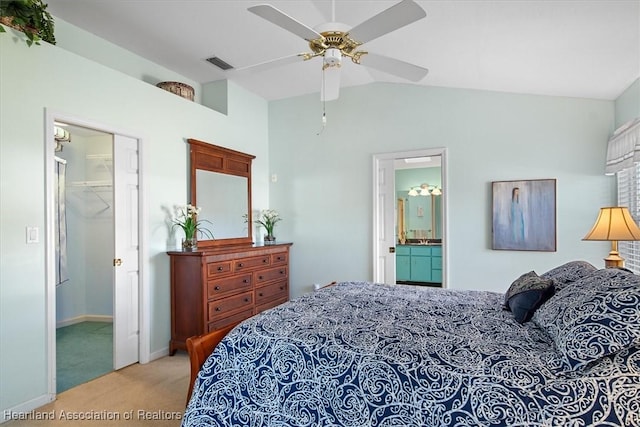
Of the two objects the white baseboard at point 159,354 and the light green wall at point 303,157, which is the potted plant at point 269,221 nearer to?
the light green wall at point 303,157

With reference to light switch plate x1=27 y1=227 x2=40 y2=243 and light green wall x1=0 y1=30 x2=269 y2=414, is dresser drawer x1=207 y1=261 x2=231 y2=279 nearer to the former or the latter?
light green wall x1=0 y1=30 x2=269 y2=414

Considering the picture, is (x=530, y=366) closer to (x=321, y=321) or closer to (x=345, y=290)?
(x=321, y=321)

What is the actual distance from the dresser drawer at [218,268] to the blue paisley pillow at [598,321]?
285 centimetres

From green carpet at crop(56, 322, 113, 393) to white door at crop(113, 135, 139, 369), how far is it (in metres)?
0.24

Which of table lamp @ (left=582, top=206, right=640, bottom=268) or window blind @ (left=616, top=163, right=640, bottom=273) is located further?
window blind @ (left=616, top=163, right=640, bottom=273)

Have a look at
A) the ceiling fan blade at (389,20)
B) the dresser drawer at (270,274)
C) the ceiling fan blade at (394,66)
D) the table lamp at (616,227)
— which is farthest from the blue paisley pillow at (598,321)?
the dresser drawer at (270,274)

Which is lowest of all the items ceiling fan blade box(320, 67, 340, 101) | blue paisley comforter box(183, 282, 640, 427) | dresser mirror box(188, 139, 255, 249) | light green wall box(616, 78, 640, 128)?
blue paisley comforter box(183, 282, 640, 427)

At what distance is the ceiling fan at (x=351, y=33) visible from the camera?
6.29 feet

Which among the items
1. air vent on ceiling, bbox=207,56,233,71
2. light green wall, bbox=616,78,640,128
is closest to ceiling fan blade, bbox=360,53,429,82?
light green wall, bbox=616,78,640,128

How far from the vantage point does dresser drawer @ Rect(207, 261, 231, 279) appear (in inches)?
143

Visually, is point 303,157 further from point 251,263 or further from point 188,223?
point 188,223

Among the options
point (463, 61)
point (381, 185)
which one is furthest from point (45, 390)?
point (463, 61)

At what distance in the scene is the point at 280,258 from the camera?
15.7ft

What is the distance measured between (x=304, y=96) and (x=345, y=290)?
3.21 metres
